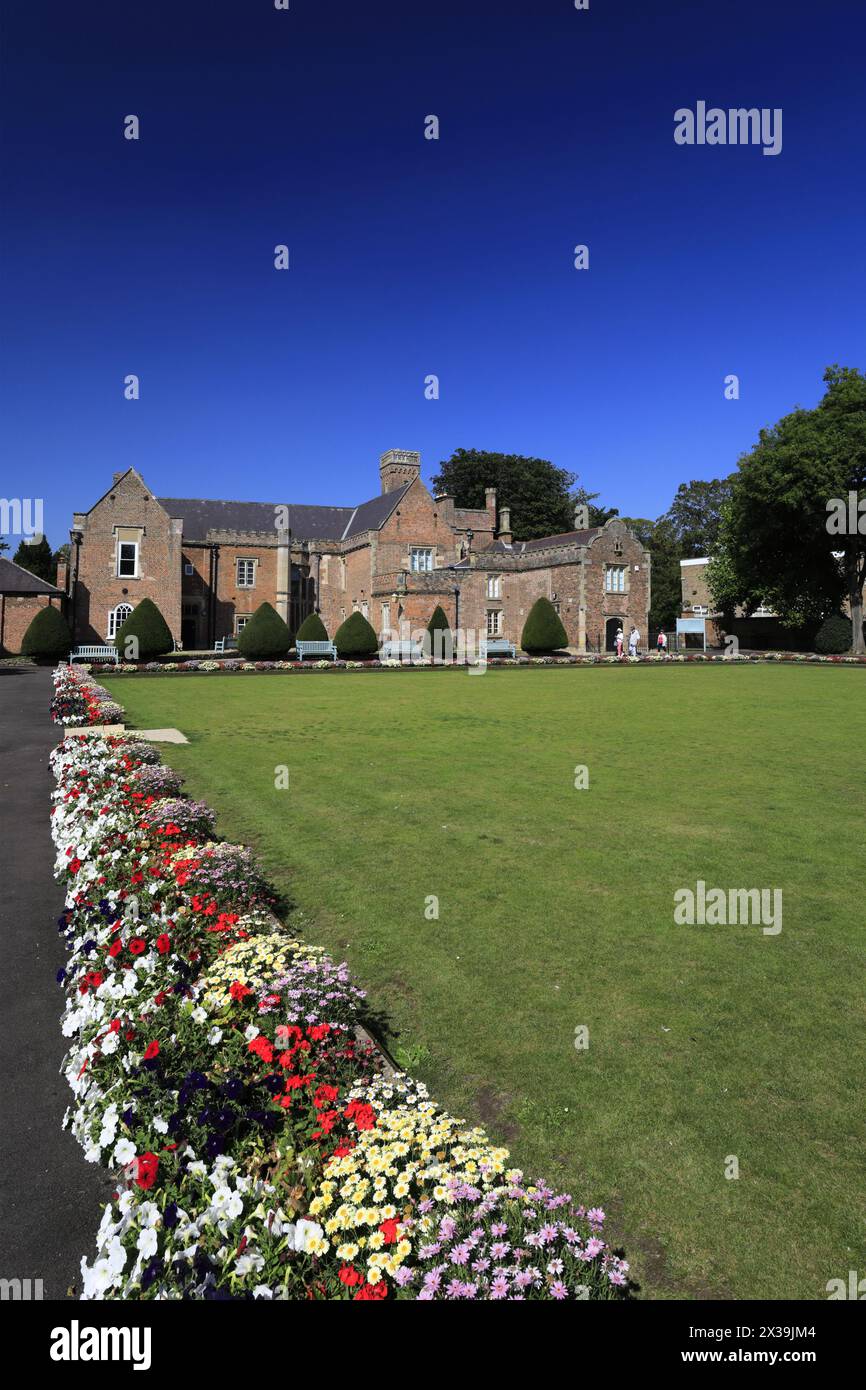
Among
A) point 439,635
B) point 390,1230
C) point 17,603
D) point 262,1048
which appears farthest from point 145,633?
point 390,1230

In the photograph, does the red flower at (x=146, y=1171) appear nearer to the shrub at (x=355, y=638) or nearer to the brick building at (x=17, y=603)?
the shrub at (x=355, y=638)

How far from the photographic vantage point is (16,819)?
1026 cm

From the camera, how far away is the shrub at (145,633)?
1629 inches

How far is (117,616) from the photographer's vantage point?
47.6 m

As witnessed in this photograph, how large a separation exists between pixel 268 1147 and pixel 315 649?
142 ft

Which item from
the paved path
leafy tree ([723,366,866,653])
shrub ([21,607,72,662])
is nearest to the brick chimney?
leafy tree ([723,366,866,653])

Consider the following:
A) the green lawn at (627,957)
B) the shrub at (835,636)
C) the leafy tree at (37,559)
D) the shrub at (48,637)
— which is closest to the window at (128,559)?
the shrub at (48,637)

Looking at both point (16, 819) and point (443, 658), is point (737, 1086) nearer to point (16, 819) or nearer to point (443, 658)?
point (16, 819)

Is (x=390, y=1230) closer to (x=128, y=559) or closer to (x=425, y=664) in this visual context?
(x=425, y=664)

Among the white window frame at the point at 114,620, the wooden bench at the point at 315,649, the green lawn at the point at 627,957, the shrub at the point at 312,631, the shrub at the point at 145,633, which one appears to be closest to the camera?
the green lawn at the point at 627,957

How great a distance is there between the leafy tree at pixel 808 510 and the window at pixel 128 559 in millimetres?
39114

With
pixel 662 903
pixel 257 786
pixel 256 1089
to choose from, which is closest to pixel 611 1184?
pixel 256 1089

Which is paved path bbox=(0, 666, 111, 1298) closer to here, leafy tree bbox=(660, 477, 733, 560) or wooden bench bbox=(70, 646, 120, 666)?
wooden bench bbox=(70, 646, 120, 666)

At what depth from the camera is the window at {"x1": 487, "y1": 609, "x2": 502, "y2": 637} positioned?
5391 cm
